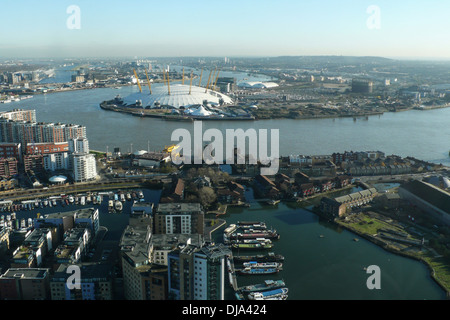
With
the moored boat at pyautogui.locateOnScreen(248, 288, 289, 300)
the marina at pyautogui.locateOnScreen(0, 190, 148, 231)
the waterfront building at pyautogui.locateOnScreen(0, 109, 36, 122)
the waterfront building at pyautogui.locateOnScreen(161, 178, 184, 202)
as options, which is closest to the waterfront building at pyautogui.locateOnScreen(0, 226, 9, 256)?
the marina at pyautogui.locateOnScreen(0, 190, 148, 231)

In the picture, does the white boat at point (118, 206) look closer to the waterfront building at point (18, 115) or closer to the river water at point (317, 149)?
the river water at point (317, 149)

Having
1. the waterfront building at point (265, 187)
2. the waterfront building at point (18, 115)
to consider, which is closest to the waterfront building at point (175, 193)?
the waterfront building at point (265, 187)

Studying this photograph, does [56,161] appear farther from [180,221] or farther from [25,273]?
[25,273]

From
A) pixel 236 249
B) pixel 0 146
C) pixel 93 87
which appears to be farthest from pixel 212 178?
pixel 93 87

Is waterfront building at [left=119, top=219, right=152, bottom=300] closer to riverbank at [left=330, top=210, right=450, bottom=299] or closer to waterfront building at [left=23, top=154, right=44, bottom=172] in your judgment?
riverbank at [left=330, top=210, right=450, bottom=299]

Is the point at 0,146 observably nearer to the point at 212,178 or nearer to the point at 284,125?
the point at 212,178

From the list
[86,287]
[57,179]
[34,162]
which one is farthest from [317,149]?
[86,287]
